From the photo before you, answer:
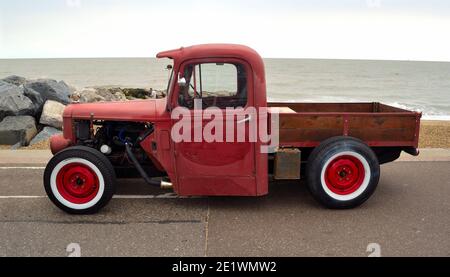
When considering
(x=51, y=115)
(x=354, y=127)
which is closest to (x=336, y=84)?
(x=51, y=115)

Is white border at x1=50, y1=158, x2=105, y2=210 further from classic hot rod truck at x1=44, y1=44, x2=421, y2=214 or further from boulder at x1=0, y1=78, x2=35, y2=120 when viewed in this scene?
boulder at x1=0, y1=78, x2=35, y2=120

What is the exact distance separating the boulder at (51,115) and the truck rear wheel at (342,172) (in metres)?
8.41

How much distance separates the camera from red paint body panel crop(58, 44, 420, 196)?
4.95 m

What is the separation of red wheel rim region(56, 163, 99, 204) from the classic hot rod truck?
0.01m

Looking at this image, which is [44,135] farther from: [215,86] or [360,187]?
[360,187]

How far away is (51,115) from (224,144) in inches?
323

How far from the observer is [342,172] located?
5.28m

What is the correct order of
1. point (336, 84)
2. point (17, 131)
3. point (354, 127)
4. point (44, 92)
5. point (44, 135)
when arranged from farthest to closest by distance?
point (336, 84) < point (44, 92) < point (44, 135) < point (17, 131) < point (354, 127)

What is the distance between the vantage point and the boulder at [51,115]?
450 inches

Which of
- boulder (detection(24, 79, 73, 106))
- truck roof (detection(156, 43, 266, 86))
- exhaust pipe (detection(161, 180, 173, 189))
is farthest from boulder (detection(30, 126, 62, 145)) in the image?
truck roof (detection(156, 43, 266, 86))

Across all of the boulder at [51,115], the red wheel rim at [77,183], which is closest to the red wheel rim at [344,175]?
the red wheel rim at [77,183]

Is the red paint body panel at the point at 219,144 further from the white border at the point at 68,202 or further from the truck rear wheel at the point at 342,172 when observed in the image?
the white border at the point at 68,202

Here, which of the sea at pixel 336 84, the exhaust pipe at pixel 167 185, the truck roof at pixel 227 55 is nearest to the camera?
the truck roof at pixel 227 55

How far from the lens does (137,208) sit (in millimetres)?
5359
